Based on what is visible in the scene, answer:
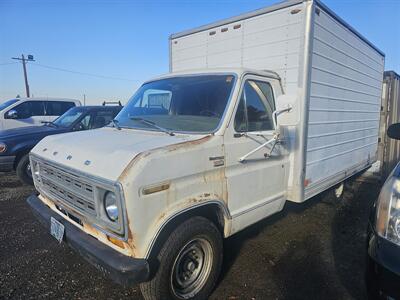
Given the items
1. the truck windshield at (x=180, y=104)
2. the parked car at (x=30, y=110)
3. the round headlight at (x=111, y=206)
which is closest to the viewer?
the round headlight at (x=111, y=206)

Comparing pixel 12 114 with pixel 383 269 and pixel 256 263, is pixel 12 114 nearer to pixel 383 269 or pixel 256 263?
pixel 256 263

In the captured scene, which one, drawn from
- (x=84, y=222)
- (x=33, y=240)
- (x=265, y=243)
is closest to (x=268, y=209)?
(x=265, y=243)

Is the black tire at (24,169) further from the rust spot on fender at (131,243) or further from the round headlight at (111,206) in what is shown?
the rust spot on fender at (131,243)

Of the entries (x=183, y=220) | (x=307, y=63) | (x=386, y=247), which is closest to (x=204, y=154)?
(x=183, y=220)

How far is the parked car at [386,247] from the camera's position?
76.6 inches

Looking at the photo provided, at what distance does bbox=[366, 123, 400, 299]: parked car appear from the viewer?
6.38 feet

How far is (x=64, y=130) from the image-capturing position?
7.40m

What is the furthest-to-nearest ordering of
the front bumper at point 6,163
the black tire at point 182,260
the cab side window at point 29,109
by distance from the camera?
the cab side window at point 29,109 < the front bumper at point 6,163 < the black tire at point 182,260

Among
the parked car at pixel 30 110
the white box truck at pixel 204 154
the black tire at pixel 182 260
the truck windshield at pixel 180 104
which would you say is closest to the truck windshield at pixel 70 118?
the parked car at pixel 30 110

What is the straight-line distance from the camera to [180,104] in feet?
11.4

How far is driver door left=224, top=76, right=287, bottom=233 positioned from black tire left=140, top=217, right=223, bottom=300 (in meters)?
0.36

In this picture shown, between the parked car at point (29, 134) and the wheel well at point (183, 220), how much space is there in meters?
5.52

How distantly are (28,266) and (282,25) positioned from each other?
4381 millimetres

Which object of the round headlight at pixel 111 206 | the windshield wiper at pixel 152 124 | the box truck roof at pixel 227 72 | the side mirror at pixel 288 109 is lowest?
the round headlight at pixel 111 206
